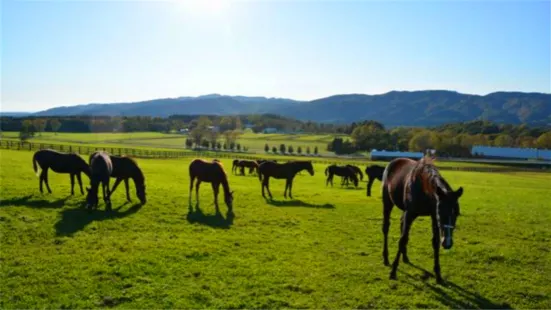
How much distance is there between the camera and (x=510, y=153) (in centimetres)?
11831

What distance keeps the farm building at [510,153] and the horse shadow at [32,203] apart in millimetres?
122630

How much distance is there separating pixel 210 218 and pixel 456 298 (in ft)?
30.3

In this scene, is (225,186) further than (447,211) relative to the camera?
Yes

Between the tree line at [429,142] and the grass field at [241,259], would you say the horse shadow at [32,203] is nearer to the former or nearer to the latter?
the grass field at [241,259]

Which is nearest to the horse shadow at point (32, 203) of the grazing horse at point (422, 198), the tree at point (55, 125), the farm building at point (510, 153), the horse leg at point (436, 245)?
the grazing horse at point (422, 198)

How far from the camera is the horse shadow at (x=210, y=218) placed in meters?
14.1

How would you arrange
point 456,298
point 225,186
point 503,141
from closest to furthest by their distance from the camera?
1. point 456,298
2. point 225,186
3. point 503,141

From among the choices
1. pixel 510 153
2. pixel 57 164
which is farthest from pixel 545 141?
pixel 57 164

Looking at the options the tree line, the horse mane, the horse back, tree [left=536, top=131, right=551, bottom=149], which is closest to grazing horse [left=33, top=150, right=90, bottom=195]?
the horse back

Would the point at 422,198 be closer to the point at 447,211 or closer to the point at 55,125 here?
the point at 447,211

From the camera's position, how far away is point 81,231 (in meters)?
11.9

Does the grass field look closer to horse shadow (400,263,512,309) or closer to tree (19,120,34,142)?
horse shadow (400,263,512,309)

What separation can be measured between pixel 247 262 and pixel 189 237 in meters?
2.90

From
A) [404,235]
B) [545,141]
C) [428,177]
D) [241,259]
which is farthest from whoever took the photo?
[545,141]
